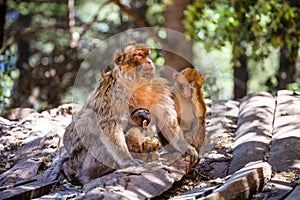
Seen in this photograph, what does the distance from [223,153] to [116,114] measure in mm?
1593

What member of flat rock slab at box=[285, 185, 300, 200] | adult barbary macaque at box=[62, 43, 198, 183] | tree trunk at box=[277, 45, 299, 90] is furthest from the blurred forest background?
flat rock slab at box=[285, 185, 300, 200]

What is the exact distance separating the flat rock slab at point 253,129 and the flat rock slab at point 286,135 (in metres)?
0.08

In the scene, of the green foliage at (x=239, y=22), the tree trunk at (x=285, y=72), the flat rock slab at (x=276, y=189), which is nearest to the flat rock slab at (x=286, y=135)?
the flat rock slab at (x=276, y=189)

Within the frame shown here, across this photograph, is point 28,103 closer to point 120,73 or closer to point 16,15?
point 16,15

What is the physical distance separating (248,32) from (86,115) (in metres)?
5.17

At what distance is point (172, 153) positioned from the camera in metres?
4.26

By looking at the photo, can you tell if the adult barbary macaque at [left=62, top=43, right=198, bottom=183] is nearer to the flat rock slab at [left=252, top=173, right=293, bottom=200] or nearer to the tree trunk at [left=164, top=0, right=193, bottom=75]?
the flat rock slab at [left=252, top=173, right=293, bottom=200]

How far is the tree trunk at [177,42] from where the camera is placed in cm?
703

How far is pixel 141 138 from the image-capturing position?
12.9ft

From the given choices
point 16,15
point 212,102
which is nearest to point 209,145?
point 212,102

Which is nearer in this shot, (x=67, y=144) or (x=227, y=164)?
(x=67, y=144)

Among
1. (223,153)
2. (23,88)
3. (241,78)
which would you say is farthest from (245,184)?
(241,78)

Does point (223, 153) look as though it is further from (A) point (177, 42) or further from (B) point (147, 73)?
(A) point (177, 42)

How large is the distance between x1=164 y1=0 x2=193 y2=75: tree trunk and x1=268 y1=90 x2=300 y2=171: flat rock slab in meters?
1.40
